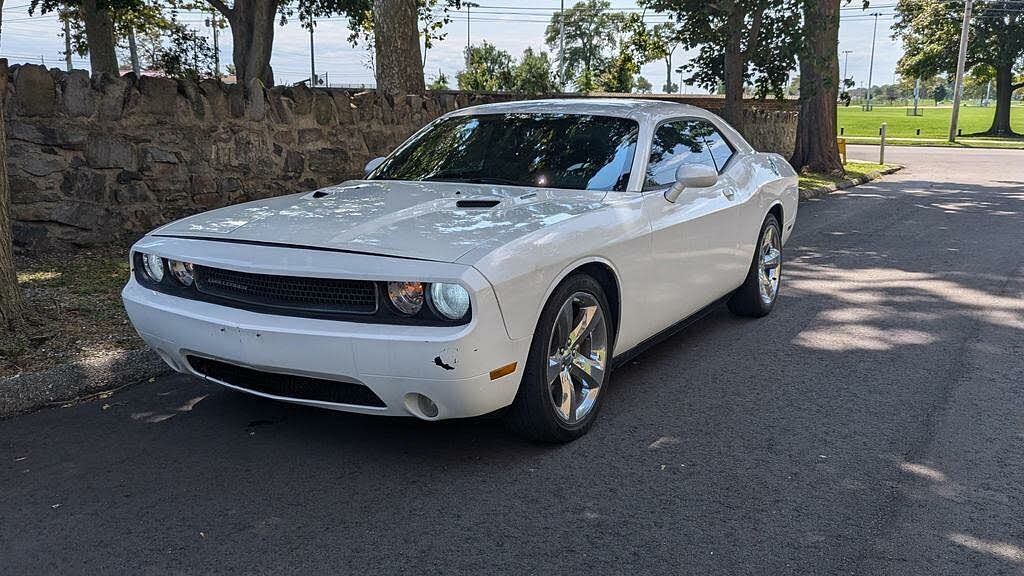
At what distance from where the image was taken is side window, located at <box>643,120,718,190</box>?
4867 mm

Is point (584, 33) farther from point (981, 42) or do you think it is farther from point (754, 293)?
point (754, 293)

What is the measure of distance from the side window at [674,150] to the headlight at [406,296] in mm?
1701

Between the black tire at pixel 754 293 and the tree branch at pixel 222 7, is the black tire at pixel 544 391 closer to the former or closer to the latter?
the black tire at pixel 754 293

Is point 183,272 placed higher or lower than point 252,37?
lower

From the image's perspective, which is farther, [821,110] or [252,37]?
[252,37]

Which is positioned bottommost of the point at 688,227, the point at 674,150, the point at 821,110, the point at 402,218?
the point at 688,227

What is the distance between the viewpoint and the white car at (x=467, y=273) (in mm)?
3424

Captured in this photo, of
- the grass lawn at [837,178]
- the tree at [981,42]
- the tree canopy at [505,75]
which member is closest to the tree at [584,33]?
the tree canopy at [505,75]

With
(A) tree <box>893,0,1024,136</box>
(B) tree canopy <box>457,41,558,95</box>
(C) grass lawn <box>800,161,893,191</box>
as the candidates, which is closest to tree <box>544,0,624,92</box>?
(B) tree canopy <box>457,41,558,95</box>

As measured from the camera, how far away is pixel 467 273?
3328mm

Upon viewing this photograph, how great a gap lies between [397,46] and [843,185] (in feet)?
31.6

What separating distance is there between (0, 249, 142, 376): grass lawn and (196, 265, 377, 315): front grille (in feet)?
5.71

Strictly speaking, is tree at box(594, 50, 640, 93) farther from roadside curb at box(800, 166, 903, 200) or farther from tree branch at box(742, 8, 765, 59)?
tree branch at box(742, 8, 765, 59)

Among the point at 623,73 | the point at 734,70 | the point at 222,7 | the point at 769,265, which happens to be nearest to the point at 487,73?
the point at 623,73
